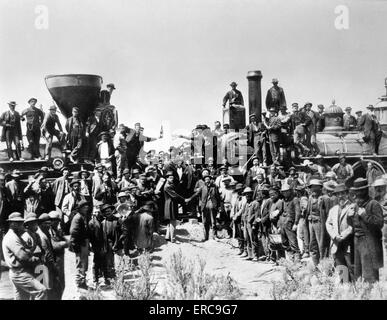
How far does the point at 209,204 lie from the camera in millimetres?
13508

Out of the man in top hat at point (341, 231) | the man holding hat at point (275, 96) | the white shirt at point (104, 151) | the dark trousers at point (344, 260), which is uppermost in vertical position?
the man holding hat at point (275, 96)

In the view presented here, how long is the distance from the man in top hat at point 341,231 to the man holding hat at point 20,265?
4.62 metres

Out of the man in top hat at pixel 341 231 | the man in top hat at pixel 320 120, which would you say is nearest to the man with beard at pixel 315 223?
the man in top hat at pixel 341 231

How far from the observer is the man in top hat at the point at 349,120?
18.2 meters

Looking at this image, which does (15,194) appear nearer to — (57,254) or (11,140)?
→ (11,140)

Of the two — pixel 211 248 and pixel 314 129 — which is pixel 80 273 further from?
pixel 314 129

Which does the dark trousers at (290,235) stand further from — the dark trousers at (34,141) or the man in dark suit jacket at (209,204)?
the dark trousers at (34,141)

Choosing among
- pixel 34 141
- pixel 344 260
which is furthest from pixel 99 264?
pixel 34 141

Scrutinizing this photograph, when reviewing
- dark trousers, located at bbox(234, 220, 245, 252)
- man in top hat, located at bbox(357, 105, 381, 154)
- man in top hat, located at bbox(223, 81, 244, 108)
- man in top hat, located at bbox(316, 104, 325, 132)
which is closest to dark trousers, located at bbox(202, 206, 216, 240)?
dark trousers, located at bbox(234, 220, 245, 252)

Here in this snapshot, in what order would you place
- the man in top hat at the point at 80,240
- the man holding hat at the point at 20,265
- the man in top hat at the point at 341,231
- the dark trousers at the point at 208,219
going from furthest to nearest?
the dark trousers at the point at 208,219 → the man in top hat at the point at 80,240 → the man in top hat at the point at 341,231 → the man holding hat at the point at 20,265

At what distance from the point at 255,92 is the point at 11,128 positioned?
698 centimetres
